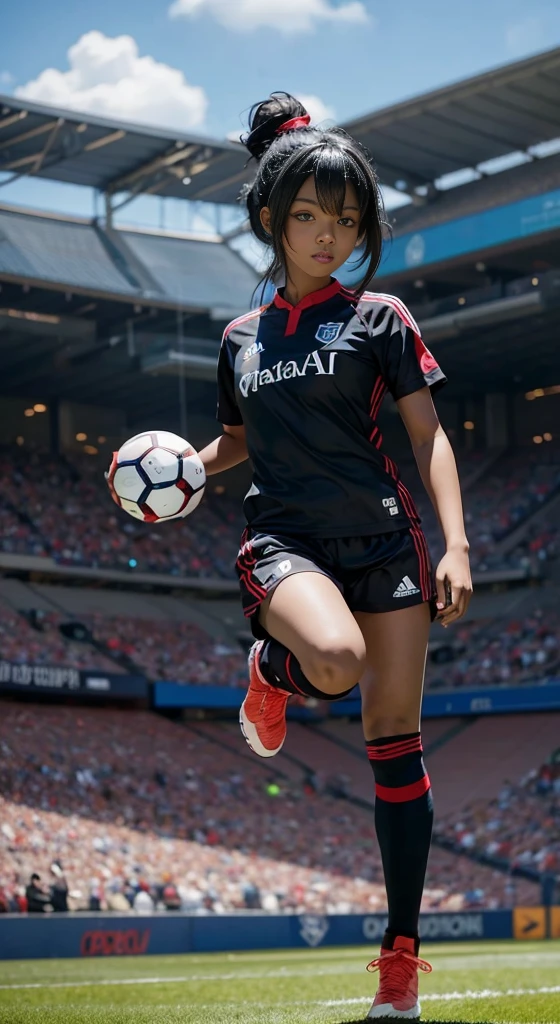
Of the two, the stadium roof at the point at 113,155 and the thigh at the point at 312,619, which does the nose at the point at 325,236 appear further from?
the stadium roof at the point at 113,155

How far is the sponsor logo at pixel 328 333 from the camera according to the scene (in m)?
4.09

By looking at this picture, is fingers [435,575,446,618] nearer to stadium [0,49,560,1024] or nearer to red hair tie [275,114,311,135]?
red hair tie [275,114,311,135]

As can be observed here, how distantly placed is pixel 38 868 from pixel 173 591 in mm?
13796

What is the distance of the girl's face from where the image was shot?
4074 mm

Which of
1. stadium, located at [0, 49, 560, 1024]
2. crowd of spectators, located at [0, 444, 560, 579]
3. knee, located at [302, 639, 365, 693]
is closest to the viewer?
knee, located at [302, 639, 365, 693]

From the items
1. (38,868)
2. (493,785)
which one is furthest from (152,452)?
(493,785)

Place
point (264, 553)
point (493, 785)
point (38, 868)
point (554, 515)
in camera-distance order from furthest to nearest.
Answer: point (554, 515) → point (493, 785) → point (38, 868) → point (264, 553)

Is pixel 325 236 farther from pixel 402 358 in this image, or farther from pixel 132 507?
pixel 132 507

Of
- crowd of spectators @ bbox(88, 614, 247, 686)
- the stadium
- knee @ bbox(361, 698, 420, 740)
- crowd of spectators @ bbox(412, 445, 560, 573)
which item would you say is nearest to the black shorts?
knee @ bbox(361, 698, 420, 740)

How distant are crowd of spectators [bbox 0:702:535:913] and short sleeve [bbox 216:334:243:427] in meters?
16.1

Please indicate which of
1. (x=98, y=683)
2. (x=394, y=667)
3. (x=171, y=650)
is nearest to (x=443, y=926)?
(x=98, y=683)

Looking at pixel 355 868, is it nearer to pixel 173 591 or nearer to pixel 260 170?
pixel 173 591

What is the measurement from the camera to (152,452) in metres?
4.45

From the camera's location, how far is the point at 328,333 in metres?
4.11
